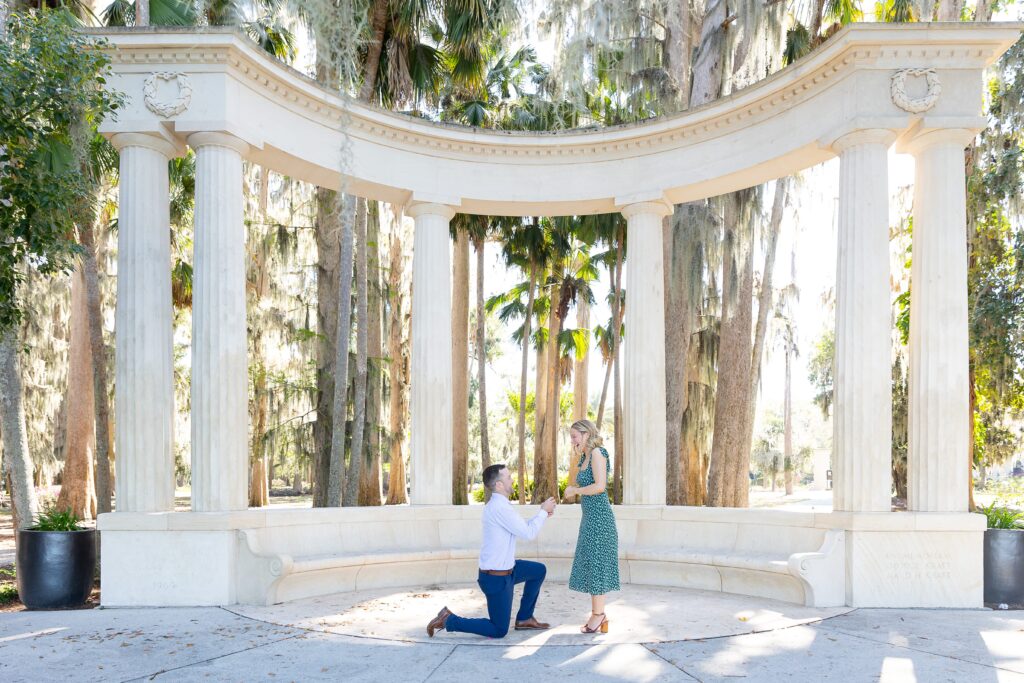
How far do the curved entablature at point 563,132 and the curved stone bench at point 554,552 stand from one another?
504 centimetres

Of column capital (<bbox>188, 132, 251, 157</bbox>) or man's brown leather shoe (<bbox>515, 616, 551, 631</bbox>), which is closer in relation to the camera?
man's brown leather shoe (<bbox>515, 616, 551, 631</bbox>)

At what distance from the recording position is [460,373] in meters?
23.5

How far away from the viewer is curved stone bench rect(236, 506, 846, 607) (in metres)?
10.0

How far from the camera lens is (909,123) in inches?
412

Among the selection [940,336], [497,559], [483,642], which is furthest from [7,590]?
[940,336]

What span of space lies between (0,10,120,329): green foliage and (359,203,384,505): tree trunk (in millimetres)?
13528

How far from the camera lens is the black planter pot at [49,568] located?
10.2 meters

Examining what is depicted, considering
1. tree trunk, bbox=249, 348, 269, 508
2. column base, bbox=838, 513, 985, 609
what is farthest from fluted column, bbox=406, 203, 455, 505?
tree trunk, bbox=249, 348, 269, 508

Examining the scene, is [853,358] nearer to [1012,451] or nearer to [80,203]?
[80,203]

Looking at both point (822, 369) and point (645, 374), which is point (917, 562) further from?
point (822, 369)

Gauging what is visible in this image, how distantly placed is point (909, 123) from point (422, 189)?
23.1ft

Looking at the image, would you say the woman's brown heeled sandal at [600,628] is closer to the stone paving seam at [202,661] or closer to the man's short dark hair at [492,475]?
the man's short dark hair at [492,475]

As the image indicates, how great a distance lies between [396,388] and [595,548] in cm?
2152

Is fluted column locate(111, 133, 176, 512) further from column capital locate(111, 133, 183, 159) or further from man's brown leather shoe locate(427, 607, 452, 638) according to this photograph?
man's brown leather shoe locate(427, 607, 452, 638)
